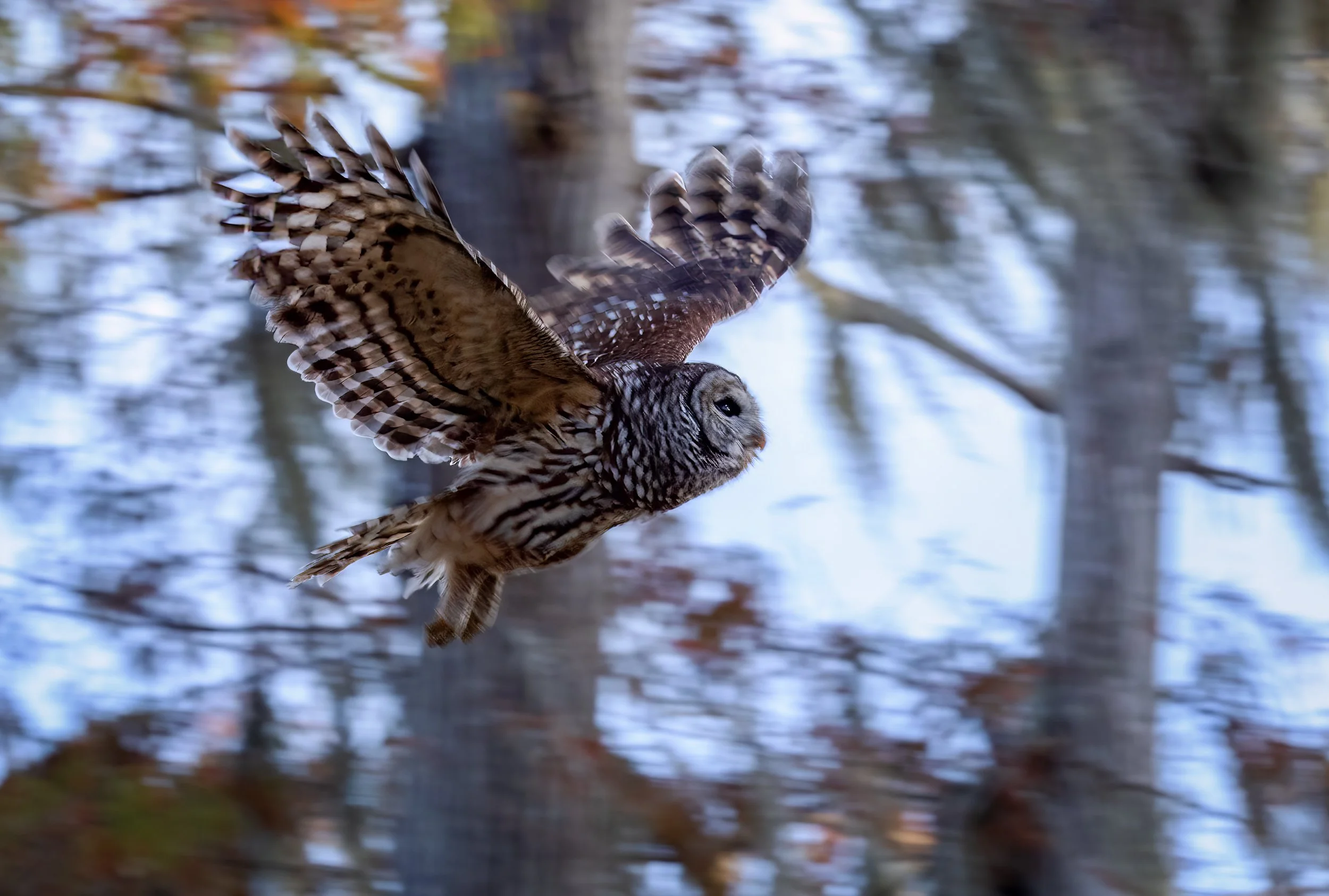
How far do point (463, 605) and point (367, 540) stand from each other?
29cm

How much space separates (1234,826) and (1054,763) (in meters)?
0.56

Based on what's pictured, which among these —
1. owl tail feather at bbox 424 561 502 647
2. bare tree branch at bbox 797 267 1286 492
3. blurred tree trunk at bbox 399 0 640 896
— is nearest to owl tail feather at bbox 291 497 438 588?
owl tail feather at bbox 424 561 502 647

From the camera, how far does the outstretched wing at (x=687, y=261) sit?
4.30 meters

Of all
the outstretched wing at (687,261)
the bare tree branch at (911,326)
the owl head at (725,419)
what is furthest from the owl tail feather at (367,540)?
the bare tree branch at (911,326)

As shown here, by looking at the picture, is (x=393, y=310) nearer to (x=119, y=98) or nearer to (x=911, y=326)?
(x=119, y=98)

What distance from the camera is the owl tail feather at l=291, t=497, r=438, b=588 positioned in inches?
132

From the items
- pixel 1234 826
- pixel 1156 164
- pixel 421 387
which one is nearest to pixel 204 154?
pixel 421 387

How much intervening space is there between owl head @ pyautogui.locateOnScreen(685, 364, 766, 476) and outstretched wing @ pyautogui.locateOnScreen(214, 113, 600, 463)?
0.26m

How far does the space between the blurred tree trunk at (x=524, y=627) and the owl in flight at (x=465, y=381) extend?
20 centimetres

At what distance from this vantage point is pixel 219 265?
540cm

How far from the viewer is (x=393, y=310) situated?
3.19 m

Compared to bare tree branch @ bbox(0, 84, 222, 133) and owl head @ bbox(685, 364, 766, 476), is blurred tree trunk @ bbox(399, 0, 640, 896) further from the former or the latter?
bare tree branch @ bbox(0, 84, 222, 133)

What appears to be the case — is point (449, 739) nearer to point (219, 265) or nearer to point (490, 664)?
point (490, 664)

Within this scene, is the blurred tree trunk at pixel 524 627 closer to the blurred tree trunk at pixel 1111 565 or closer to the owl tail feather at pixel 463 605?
the owl tail feather at pixel 463 605
